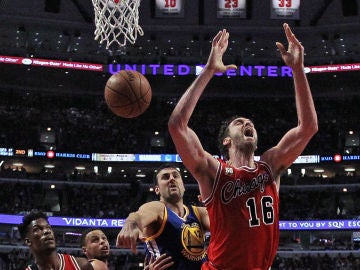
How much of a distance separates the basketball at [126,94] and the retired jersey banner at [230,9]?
18021 mm

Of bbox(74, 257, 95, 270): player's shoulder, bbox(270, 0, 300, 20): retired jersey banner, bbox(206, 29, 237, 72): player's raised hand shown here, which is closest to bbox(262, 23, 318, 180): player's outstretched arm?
bbox(206, 29, 237, 72): player's raised hand

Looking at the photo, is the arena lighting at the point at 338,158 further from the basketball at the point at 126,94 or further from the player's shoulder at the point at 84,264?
the player's shoulder at the point at 84,264

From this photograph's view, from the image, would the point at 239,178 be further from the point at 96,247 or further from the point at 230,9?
the point at 230,9

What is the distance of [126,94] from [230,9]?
60.7ft

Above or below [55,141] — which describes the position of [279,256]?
below

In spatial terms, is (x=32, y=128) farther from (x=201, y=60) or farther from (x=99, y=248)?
(x=99, y=248)

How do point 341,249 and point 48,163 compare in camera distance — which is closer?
point 341,249

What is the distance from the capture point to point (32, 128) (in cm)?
3441

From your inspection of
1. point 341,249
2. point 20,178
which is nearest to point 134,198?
point 20,178

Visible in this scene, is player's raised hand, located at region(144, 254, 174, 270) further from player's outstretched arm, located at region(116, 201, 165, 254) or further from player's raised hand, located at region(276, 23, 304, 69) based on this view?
player's raised hand, located at region(276, 23, 304, 69)

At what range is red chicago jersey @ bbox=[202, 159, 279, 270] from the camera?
147 inches

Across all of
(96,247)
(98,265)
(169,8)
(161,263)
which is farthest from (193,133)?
(169,8)

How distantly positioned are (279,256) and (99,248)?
2356 cm

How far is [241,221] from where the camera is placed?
3.74 m
